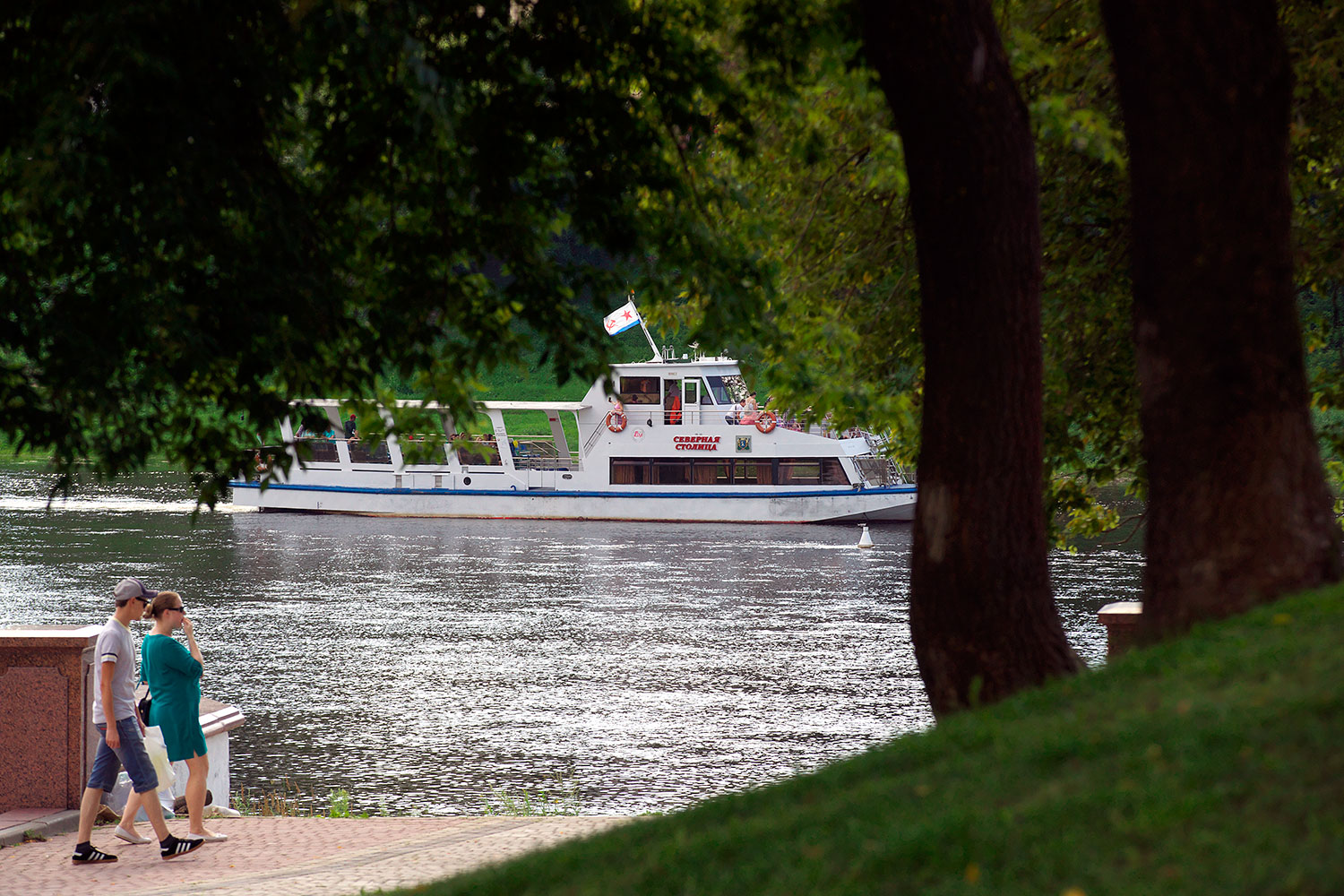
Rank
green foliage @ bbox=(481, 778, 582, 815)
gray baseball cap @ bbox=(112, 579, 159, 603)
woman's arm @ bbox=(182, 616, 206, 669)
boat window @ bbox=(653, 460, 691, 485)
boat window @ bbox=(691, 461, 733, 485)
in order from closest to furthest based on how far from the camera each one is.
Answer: gray baseball cap @ bbox=(112, 579, 159, 603) < woman's arm @ bbox=(182, 616, 206, 669) < green foliage @ bbox=(481, 778, 582, 815) < boat window @ bbox=(691, 461, 733, 485) < boat window @ bbox=(653, 460, 691, 485)

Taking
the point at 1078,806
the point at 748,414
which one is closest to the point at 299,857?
the point at 1078,806

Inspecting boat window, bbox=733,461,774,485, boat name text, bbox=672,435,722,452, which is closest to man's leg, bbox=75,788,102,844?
boat window, bbox=733,461,774,485

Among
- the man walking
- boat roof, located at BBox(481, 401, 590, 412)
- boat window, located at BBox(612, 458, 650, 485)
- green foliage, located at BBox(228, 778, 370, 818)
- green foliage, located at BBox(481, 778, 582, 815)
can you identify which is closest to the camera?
the man walking

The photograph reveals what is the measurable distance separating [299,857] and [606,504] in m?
38.9

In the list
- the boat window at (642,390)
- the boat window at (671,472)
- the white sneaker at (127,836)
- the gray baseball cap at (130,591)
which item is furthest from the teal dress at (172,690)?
the boat window at (671,472)

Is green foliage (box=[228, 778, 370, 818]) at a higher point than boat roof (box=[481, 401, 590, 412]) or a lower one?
lower

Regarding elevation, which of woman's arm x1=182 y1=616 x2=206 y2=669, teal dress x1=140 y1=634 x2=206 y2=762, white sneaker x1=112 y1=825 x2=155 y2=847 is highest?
woman's arm x1=182 y1=616 x2=206 y2=669

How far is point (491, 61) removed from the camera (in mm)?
7133

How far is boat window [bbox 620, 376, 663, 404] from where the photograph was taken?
46750mm

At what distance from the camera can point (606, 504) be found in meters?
47.4

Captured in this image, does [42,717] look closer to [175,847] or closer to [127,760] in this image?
[127,760]

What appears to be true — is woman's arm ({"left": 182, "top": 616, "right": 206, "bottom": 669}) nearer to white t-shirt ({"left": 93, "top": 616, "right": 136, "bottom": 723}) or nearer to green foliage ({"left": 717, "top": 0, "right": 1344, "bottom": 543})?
white t-shirt ({"left": 93, "top": 616, "right": 136, "bottom": 723})

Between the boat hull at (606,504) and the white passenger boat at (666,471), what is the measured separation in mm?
41

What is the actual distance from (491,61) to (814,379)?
110 inches
